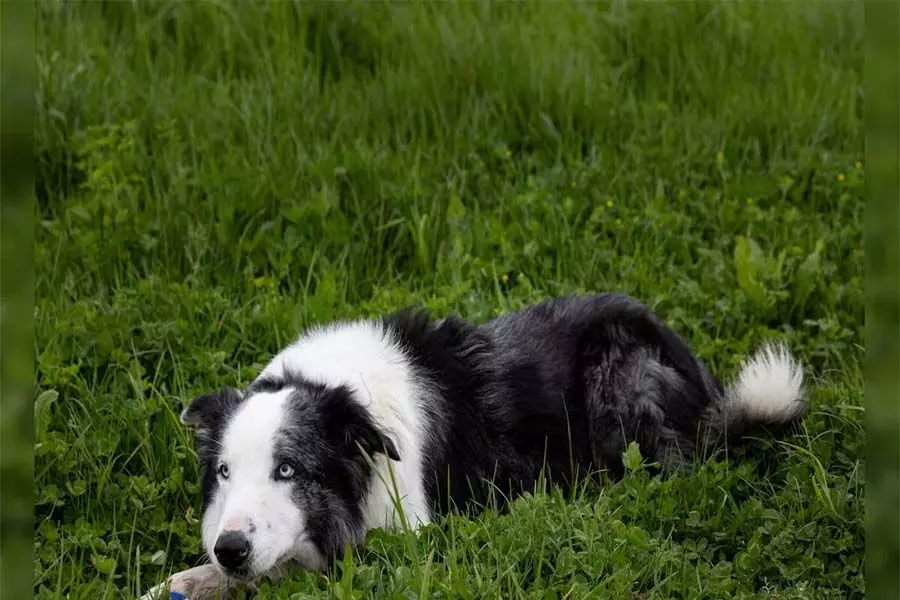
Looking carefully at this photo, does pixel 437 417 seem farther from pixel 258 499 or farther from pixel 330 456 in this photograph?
pixel 258 499

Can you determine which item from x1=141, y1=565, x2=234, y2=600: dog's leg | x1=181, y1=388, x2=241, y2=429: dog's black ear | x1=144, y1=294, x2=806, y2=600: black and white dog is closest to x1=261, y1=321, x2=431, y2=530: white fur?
x1=144, y1=294, x2=806, y2=600: black and white dog

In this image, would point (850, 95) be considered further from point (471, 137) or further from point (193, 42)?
point (193, 42)

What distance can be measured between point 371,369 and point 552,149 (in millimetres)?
2839

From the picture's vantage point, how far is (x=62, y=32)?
7086 mm

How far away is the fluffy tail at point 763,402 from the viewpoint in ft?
15.1

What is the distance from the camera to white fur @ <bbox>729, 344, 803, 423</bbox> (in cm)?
460

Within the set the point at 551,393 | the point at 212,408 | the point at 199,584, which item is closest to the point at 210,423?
the point at 212,408

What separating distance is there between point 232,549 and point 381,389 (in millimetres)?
970

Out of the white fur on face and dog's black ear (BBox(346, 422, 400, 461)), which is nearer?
the white fur on face

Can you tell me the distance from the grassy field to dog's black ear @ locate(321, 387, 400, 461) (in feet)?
1.25

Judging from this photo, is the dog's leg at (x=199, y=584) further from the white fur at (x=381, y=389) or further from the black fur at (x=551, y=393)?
the black fur at (x=551, y=393)

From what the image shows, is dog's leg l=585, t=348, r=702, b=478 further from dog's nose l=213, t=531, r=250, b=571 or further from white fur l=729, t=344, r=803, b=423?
dog's nose l=213, t=531, r=250, b=571

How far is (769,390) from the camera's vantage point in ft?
15.1

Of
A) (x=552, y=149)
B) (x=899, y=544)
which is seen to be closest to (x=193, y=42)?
(x=552, y=149)
